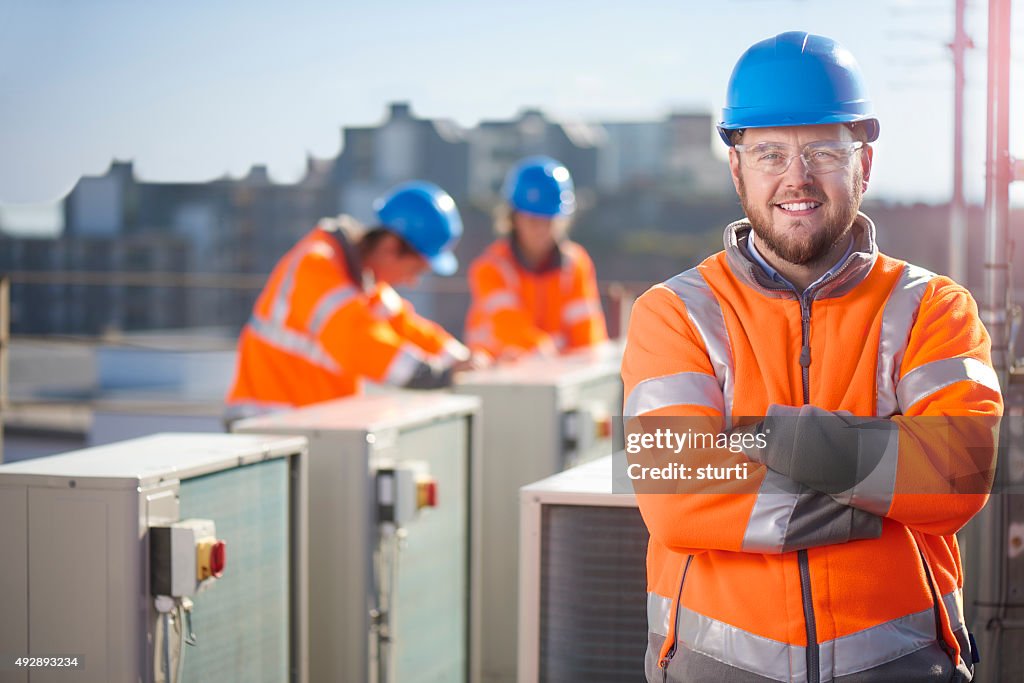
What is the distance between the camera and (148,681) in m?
2.86

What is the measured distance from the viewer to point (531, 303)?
7.53 m

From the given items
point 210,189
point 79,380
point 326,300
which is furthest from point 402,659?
point 210,189

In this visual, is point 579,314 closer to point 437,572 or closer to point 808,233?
point 437,572

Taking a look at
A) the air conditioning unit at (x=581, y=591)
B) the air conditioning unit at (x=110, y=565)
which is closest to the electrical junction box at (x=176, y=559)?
the air conditioning unit at (x=110, y=565)

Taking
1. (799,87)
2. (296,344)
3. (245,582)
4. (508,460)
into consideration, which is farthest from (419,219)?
(799,87)

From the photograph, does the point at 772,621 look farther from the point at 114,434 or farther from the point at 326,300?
the point at 114,434

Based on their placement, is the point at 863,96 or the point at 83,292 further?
the point at 83,292

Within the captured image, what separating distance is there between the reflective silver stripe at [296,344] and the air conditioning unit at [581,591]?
2323 mm

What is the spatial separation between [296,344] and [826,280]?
3370 mm

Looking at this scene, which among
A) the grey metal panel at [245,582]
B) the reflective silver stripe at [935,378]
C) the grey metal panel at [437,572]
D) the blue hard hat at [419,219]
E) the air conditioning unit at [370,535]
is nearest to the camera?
the reflective silver stripe at [935,378]

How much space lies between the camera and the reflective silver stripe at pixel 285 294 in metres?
5.29

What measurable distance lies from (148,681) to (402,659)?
51.8 inches

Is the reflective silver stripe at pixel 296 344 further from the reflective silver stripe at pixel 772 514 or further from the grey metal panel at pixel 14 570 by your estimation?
the reflective silver stripe at pixel 772 514

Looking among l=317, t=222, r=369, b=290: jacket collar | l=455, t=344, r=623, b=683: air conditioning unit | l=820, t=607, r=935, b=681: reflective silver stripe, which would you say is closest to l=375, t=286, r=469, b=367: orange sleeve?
l=317, t=222, r=369, b=290: jacket collar
